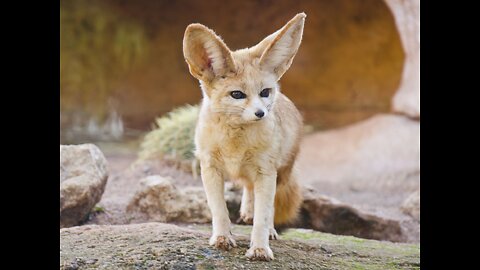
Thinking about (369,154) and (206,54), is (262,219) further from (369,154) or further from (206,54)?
(369,154)

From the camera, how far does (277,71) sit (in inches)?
151

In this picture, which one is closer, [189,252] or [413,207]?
[189,252]

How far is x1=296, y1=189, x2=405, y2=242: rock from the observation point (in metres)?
6.04

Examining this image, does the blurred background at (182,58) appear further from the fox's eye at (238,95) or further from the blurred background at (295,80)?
the fox's eye at (238,95)

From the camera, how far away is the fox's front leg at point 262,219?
3.75 metres

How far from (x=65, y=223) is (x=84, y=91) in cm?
586

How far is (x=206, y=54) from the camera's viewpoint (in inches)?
144

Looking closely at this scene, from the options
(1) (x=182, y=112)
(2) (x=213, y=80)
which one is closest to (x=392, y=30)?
(1) (x=182, y=112)

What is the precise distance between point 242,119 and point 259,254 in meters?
0.84

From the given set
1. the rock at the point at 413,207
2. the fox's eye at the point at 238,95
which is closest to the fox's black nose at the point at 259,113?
the fox's eye at the point at 238,95

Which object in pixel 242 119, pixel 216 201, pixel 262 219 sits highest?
pixel 242 119

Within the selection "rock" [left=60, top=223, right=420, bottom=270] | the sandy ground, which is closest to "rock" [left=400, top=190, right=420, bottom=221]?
the sandy ground

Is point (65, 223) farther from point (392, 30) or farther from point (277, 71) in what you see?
point (392, 30)

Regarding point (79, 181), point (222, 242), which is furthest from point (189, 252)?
point (79, 181)
